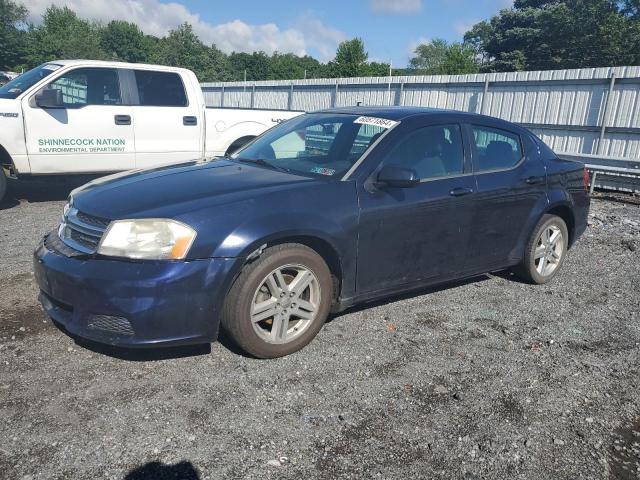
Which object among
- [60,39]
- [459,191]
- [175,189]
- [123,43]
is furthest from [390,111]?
[123,43]

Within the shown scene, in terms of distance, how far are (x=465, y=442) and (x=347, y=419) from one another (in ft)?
2.08

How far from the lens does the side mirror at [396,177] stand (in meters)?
3.71

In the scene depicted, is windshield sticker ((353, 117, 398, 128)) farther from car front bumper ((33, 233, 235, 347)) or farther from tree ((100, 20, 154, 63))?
tree ((100, 20, 154, 63))

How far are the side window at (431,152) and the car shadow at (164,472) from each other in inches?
95.7

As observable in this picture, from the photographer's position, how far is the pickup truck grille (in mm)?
3240

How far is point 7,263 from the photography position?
522 centimetres

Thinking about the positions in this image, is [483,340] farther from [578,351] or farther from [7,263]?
[7,263]

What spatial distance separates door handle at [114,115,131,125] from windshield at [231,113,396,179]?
392 centimetres

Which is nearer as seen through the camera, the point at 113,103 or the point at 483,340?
the point at 483,340

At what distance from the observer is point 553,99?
13.1 m

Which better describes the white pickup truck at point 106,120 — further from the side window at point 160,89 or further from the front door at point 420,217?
the front door at point 420,217

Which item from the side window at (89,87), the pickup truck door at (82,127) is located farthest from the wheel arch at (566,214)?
the side window at (89,87)

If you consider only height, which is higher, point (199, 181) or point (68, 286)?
point (199, 181)

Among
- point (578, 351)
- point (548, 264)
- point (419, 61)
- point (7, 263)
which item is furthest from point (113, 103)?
point (419, 61)
